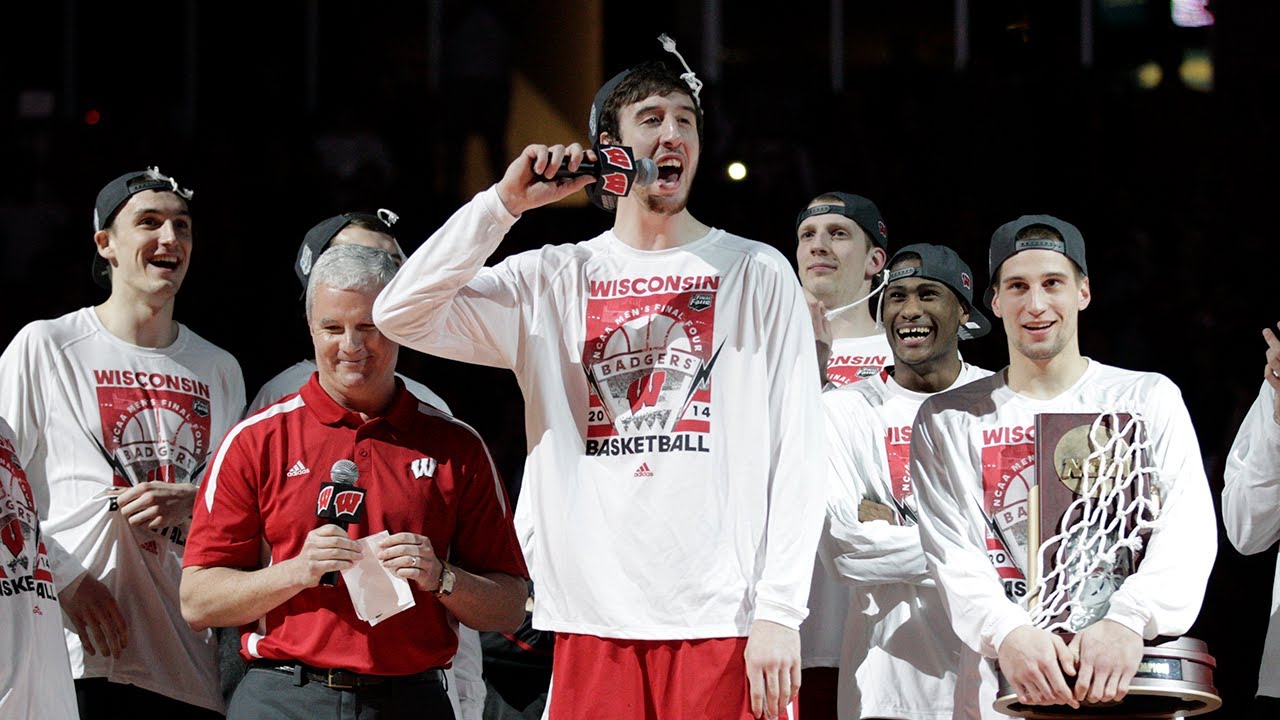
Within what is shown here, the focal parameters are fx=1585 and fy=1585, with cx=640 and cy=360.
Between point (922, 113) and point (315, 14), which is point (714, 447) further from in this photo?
point (315, 14)

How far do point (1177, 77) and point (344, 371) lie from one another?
27.6 feet

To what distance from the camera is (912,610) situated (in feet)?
15.2

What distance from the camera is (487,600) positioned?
12.1 feet

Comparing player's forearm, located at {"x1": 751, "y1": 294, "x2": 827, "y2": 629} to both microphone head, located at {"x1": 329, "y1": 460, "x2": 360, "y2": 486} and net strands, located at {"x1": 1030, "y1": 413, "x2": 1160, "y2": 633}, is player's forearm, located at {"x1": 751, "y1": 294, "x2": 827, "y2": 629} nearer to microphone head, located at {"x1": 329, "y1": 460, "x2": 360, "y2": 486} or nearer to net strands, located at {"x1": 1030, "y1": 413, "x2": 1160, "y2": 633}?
net strands, located at {"x1": 1030, "y1": 413, "x2": 1160, "y2": 633}

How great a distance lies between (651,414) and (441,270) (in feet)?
1.83

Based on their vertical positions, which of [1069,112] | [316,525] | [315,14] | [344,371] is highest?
[315,14]

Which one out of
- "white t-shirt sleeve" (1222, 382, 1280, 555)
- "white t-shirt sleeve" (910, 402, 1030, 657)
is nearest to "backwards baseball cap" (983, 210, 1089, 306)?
"white t-shirt sleeve" (910, 402, 1030, 657)

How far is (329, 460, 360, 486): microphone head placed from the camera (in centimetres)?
353

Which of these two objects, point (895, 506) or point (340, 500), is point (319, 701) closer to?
point (340, 500)

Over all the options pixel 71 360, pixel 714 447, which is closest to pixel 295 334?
pixel 71 360

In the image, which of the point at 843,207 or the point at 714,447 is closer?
the point at 714,447

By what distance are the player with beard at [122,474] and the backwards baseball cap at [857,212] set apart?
219cm

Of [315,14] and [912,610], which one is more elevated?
[315,14]

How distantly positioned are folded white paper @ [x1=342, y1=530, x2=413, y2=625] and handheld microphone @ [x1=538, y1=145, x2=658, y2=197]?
2.99 feet
